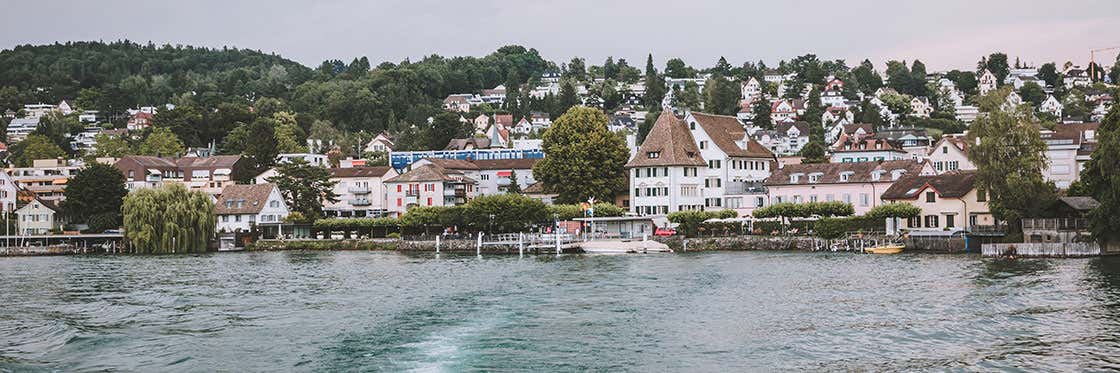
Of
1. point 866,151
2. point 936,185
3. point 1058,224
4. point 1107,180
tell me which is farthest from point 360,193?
point 1107,180

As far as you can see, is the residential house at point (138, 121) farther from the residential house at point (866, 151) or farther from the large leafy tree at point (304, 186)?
the residential house at point (866, 151)

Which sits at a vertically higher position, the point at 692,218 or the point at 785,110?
the point at 785,110

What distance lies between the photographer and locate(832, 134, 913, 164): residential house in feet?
390

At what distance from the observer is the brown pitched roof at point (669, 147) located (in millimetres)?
83438

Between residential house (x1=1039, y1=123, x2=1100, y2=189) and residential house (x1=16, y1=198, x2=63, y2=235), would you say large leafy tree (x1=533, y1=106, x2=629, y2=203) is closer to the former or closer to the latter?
residential house (x1=1039, y1=123, x2=1100, y2=189)

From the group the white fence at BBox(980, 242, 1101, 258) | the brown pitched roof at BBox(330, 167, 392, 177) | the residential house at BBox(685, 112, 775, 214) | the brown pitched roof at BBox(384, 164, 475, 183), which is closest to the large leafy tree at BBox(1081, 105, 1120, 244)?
the white fence at BBox(980, 242, 1101, 258)

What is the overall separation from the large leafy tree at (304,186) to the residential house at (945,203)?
48.7 meters

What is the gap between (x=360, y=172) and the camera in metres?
105

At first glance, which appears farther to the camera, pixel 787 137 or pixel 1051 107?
pixel 1051 107

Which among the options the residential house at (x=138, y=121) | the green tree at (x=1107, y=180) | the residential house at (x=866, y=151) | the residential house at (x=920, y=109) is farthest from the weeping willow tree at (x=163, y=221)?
the residential house at (x=920, y=109)

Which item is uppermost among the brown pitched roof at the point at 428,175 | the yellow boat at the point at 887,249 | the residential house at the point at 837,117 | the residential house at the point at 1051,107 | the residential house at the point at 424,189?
the residential house at the point at 1051,107

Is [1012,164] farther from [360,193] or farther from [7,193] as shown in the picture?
[7,193]

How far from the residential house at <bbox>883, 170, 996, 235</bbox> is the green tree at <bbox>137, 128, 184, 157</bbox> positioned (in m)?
93.2

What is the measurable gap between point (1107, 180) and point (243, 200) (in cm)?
Result: 6718
